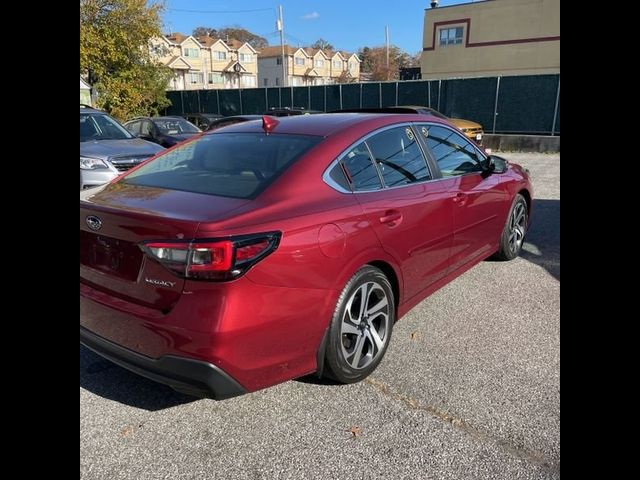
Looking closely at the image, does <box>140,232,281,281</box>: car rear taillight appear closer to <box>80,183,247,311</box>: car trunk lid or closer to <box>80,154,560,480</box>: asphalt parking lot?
<box>80,183,247,311</box>: car trunk lid

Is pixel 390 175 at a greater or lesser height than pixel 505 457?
greater

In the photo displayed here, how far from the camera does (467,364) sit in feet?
10.2

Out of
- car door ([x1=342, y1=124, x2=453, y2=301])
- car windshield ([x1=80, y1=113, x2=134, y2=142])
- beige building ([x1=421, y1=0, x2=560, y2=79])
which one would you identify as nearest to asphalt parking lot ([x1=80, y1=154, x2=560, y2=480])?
car door ([x1=342, y1=124, x2=453, y2=301])

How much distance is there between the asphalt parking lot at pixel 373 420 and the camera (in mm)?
2236

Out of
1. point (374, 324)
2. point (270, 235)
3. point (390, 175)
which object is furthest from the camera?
point (390, 175)

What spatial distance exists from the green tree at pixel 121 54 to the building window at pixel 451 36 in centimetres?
2372

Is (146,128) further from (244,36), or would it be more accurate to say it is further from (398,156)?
(244,36)

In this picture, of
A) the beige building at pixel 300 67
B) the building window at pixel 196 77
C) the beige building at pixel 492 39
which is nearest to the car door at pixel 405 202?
the beige building at pixel 492 39

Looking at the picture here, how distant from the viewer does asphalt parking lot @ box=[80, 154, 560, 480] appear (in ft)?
7.34

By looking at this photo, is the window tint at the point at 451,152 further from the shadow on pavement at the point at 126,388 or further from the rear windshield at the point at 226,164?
the shadow on pavement at the point at 126,388

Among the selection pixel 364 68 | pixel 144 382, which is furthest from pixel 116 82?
pixel 364 68

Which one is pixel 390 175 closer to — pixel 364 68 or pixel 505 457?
pixel 505 457

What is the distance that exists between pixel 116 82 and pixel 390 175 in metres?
26.0

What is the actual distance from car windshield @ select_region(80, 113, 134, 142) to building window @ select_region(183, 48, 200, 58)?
243 feet
